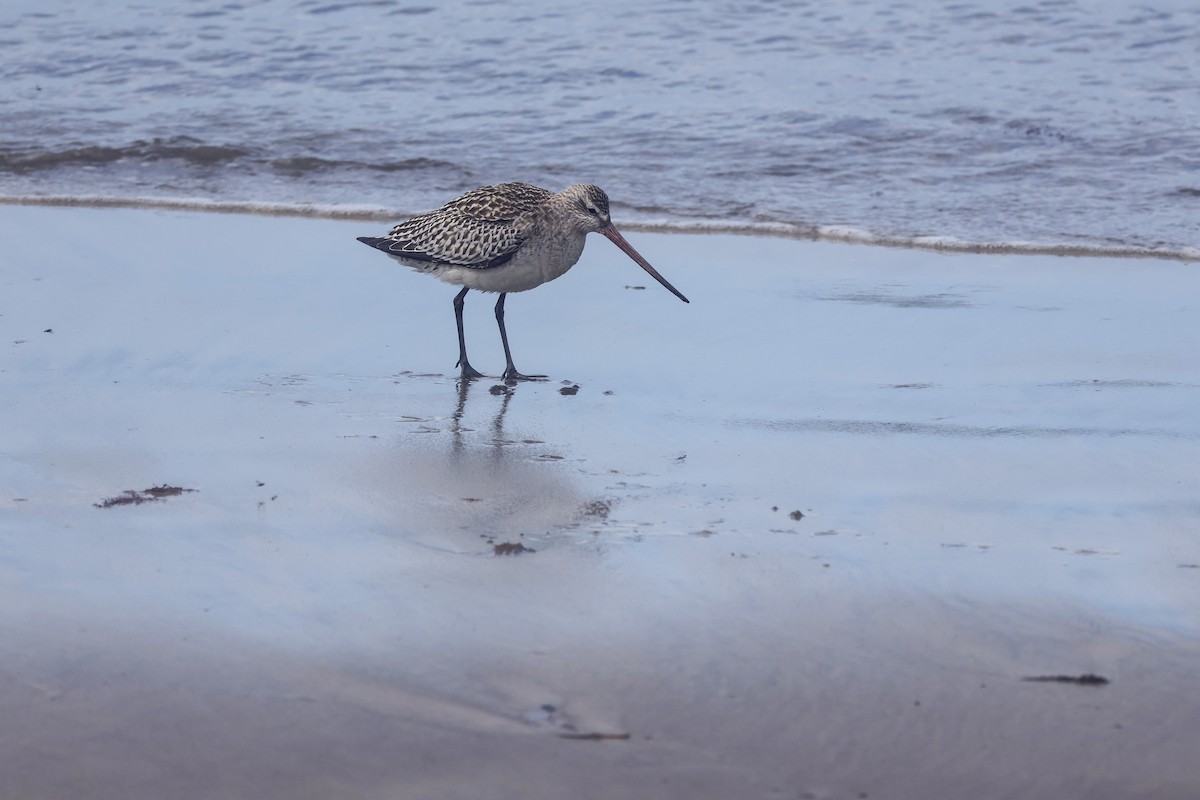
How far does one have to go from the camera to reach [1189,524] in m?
4.23

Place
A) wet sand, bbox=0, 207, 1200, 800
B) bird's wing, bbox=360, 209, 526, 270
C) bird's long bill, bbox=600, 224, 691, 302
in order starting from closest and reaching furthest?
wet sand, bbox=0, 207, 1200, 800 → bird's wing, bbox=360, 209, 526, 270 → bird's long bill, bbox=600, 224, 691, 302

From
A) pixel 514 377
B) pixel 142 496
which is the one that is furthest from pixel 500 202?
pixel 142 496

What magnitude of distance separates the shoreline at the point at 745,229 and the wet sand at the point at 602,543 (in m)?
0.95

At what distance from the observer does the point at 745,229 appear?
918 centimetres

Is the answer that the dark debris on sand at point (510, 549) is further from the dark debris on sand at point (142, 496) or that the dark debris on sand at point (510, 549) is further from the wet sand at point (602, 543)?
the dark debris on sand at point (142, 496)

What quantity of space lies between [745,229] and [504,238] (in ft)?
9.72

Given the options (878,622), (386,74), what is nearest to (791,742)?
(878,622)

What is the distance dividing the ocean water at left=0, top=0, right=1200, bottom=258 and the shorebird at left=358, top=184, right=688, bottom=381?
2630 mm

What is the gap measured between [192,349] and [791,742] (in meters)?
4.09

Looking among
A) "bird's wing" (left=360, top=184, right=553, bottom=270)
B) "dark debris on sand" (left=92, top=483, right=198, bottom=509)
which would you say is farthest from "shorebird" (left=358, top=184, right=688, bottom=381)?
"dark debris on sand" (left=92, top=483, right=198, bottom=509)

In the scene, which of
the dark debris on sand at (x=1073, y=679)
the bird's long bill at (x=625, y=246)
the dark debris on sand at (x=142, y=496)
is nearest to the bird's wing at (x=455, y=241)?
the bird's long bill at (x=625, y=246)

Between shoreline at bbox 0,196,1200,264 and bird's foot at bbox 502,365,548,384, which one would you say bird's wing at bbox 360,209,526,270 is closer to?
bird's foot at bbox 502,365,548,384

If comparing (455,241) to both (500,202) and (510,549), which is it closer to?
(500,202)

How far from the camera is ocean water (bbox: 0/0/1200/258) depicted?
390 inches
